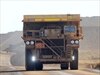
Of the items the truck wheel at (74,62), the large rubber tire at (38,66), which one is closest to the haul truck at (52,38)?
the truck wheel at (74,62)

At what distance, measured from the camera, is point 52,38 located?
3559 cm

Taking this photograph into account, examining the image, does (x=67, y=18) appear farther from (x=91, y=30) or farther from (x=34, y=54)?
(x=91, y=30)

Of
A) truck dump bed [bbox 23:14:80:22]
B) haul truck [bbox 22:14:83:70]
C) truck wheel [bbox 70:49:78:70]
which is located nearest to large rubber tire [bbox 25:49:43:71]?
haul truck [bbox 22:14:83:70]

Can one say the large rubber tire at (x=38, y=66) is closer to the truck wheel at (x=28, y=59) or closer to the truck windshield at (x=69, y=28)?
the truck wheel at (x=28, y=59)

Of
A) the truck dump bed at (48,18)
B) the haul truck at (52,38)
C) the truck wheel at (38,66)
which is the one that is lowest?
the truck wheel at (38,66)

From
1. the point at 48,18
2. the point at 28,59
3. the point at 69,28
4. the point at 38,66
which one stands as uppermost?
the point at 48,18

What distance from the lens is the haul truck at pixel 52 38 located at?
3534 cm

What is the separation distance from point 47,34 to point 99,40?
342 ft

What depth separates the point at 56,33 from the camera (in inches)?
1407

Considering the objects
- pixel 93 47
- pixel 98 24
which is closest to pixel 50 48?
pixel 93 47

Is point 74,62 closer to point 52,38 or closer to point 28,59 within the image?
point 52,38

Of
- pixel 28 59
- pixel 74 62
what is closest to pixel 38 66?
pixel 28 59

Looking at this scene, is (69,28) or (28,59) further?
(28,59)

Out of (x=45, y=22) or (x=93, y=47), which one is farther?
(x=93, y=47)
